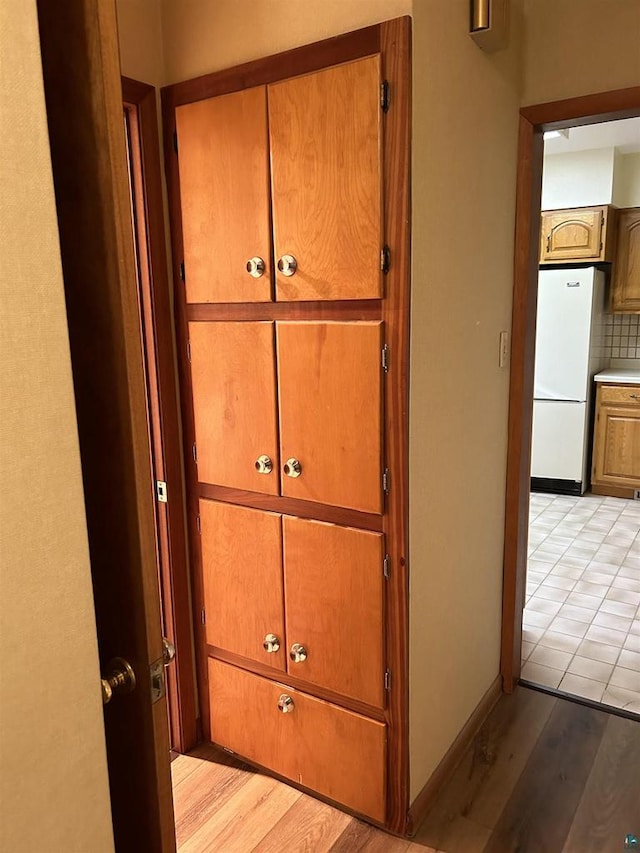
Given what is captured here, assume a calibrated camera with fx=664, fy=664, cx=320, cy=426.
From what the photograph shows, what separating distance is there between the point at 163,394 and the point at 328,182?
32.6 inches

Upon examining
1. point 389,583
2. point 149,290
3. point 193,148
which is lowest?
point 389,583

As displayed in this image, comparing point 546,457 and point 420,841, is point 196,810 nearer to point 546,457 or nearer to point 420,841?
point 420,841

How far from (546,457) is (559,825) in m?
3.56

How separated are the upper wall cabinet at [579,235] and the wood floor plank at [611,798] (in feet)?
11.9

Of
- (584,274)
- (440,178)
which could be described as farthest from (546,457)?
(440,178)

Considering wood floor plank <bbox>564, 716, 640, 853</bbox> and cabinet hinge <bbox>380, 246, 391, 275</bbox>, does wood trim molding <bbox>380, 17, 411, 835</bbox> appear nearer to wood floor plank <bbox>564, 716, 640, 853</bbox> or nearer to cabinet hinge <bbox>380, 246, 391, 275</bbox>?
cabinet hinge <bbox>380, 246, 391, 275</bbox>

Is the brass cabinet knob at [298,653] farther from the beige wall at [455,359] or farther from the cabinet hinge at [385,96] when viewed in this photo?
the cabinet hinge at [385,96]

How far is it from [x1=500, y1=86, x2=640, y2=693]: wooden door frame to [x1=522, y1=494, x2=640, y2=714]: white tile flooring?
30 cm

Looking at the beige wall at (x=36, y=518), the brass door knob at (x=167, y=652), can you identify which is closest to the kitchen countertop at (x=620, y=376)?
the brass door knob at (x=167, y=652)

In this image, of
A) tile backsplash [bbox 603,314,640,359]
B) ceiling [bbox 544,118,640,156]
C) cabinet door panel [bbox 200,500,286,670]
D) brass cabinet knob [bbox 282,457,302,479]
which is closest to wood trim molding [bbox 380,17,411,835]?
brass cabinet knob [bbox 282,457,302,479]

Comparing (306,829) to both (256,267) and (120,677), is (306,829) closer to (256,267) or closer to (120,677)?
(120,677)

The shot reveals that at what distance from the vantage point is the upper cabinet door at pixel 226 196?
5.89 ft

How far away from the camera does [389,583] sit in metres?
1.78

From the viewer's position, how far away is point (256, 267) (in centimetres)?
184
